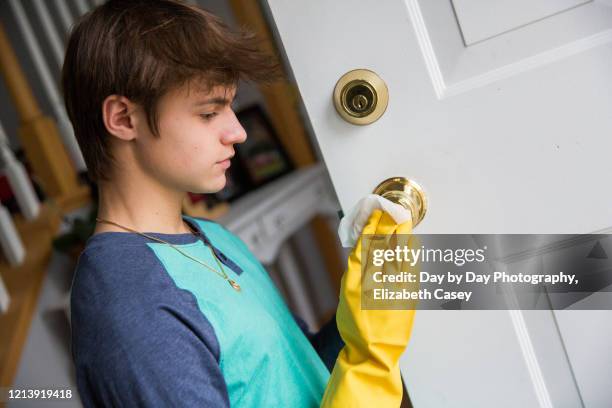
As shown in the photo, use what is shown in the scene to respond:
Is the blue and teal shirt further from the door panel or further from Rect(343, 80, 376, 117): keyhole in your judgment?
the door panel

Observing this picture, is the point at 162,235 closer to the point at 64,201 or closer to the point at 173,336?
the point at 173,336

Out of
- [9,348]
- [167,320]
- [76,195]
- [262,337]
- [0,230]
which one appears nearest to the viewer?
[167,320]

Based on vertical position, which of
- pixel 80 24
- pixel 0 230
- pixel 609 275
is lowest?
pixel 609 275

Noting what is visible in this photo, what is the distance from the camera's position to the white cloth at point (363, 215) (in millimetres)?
620

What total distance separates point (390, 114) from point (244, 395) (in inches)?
15.1

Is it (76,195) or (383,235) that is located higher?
(76,195)

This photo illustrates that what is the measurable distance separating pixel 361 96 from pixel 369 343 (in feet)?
0.94

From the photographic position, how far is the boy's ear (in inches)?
26.6

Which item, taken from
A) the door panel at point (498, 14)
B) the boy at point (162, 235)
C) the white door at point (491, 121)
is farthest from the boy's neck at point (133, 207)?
the door panel at point (498, 14)

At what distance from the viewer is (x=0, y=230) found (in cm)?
144

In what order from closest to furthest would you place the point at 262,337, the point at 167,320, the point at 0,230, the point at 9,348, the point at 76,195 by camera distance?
the point at 167,320, the point at 262,337, the point at 9,348, the point at 0,230, the point at 76,195

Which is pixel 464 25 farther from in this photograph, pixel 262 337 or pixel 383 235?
pixel 262 337

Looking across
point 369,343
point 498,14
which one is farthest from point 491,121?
point 369,343

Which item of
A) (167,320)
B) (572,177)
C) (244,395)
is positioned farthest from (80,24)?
(572,177)
